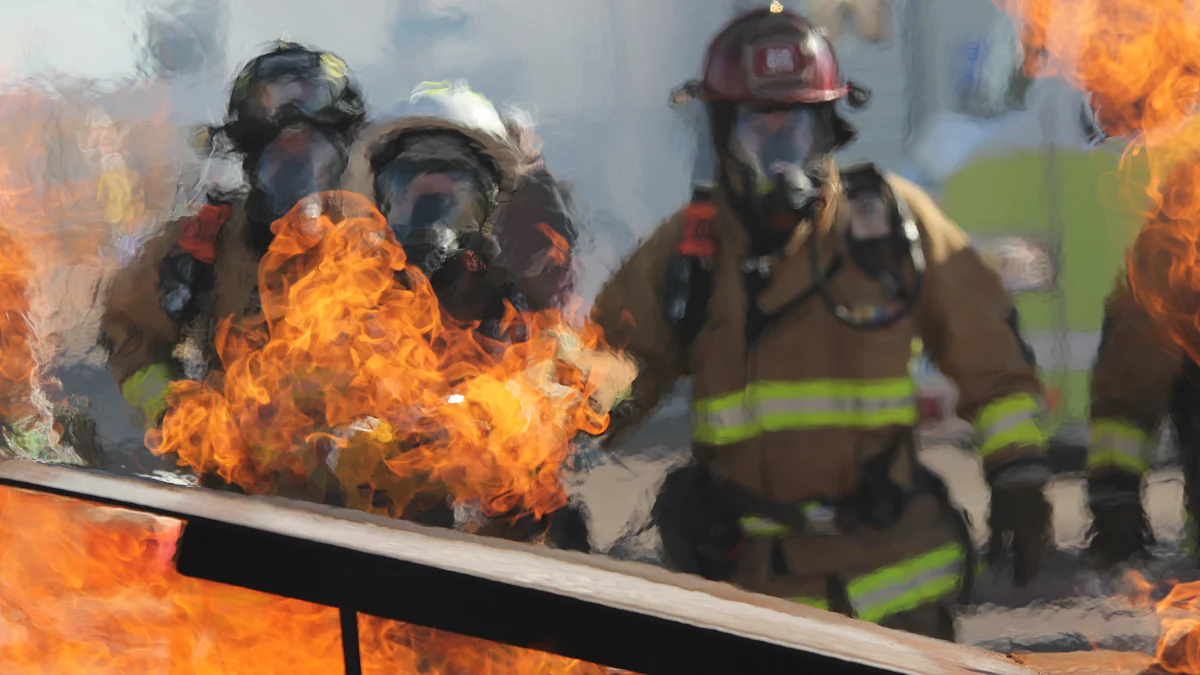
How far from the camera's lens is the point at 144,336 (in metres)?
3.46

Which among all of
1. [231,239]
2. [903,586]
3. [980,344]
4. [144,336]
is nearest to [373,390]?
[231,239]

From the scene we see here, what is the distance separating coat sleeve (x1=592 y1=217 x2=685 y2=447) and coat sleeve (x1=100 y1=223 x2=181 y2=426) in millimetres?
1712

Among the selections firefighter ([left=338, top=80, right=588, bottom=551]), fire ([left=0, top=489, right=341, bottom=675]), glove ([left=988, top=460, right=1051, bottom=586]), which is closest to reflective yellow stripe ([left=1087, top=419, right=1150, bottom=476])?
glove ([left=988, top=460, right=1051, bottom=586])

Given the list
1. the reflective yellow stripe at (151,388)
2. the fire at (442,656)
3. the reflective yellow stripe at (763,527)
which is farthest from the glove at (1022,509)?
the reflective yellow stripe at (151,388)

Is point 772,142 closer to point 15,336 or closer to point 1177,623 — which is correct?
point 1177,623

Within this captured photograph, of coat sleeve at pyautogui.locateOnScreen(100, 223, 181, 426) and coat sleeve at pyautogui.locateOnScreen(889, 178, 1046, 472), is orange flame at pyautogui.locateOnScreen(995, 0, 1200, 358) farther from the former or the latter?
coat sleeve at pyautogui.locateOnScreen(100, 223, 181, 426)

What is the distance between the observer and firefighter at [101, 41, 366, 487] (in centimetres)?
342

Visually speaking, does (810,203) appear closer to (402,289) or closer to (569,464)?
(402,289)

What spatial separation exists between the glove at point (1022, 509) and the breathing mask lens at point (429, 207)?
6.11ft

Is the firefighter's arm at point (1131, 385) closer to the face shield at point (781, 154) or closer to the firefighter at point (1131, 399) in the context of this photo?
the firefighter at point (1131, 399)

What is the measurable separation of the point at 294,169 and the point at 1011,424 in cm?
278

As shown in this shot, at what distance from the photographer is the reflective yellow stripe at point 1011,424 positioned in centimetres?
246

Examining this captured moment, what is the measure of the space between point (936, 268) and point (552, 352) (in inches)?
48.5

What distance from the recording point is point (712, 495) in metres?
2.72
